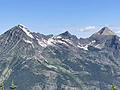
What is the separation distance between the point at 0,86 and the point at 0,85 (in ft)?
0.98

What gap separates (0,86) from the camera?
87750mm

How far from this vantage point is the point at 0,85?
87688 millimetres
